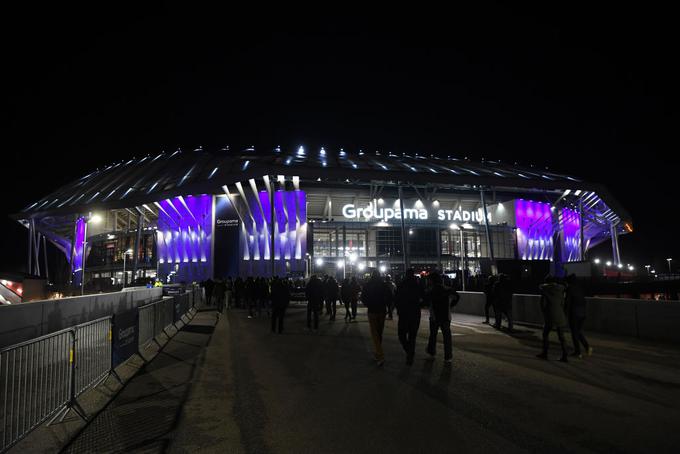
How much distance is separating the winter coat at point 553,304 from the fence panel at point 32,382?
26.2 ft

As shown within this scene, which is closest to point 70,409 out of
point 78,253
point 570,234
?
point 570,234

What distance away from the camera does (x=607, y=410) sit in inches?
211

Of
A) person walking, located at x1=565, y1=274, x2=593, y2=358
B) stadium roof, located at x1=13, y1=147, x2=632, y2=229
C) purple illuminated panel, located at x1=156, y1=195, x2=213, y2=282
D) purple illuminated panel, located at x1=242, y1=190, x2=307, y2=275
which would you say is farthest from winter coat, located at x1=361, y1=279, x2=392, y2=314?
purple illuminated panel, located at x1=156, y1=195, x2=213, y2=282

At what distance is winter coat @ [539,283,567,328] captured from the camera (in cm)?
885

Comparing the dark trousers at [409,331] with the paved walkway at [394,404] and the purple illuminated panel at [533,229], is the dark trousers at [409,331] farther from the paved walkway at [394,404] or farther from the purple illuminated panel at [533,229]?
the purple illuminated panel at [533,229]

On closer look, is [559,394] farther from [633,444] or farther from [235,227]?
[235,227]

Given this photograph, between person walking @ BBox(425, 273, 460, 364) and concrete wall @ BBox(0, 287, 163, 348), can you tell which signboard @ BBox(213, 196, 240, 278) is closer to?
concrete wall @ BBox(0, 287, 163, 348)

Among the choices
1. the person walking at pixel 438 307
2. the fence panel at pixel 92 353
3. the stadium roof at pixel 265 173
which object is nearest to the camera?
the fence panel at pixel 92 353

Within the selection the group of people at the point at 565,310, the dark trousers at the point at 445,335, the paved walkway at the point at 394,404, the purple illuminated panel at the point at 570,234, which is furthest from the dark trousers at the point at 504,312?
the purple illuminated panel at the point at 570,234

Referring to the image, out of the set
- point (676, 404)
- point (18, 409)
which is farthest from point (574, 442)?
point (18, 409)

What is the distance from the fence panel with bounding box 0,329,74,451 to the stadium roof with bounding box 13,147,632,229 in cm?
2937

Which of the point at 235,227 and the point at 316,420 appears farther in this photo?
the point at 235,227

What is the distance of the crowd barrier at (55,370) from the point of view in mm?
4273

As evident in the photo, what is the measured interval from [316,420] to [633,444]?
3.04m
